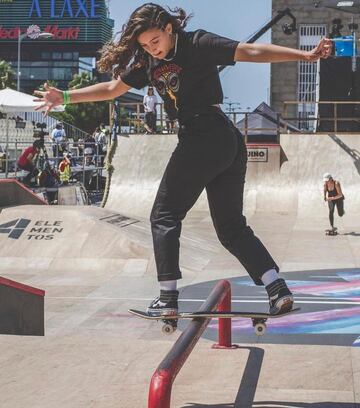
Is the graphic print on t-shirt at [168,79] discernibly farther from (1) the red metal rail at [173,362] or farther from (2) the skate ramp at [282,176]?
(2) the skate ramp at [282,176]

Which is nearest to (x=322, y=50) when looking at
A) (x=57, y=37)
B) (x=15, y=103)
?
(x=15, y=103)

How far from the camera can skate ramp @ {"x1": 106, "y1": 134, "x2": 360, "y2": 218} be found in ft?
75.1

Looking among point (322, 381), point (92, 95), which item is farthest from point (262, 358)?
point (92, 95)

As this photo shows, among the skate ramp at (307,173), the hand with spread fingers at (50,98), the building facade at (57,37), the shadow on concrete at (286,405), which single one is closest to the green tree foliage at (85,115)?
the building facade at (57,37)

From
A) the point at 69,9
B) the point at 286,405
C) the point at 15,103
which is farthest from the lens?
the point at 69,9

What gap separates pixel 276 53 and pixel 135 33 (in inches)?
31.0

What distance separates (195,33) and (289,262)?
10237mm

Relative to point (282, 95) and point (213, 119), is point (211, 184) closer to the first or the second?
point (213, 119)

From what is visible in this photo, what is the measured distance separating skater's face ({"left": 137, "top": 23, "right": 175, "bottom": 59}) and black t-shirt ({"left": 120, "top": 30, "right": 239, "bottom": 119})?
56 millimetres

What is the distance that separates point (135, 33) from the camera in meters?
3.99

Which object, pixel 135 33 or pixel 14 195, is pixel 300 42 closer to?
pixel 14 195

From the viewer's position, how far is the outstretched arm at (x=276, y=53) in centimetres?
379

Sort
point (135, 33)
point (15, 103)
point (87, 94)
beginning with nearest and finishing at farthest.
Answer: point (135, 33)
point (87, 94)
point (15, 103)

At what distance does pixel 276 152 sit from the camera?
23906 millimetres
